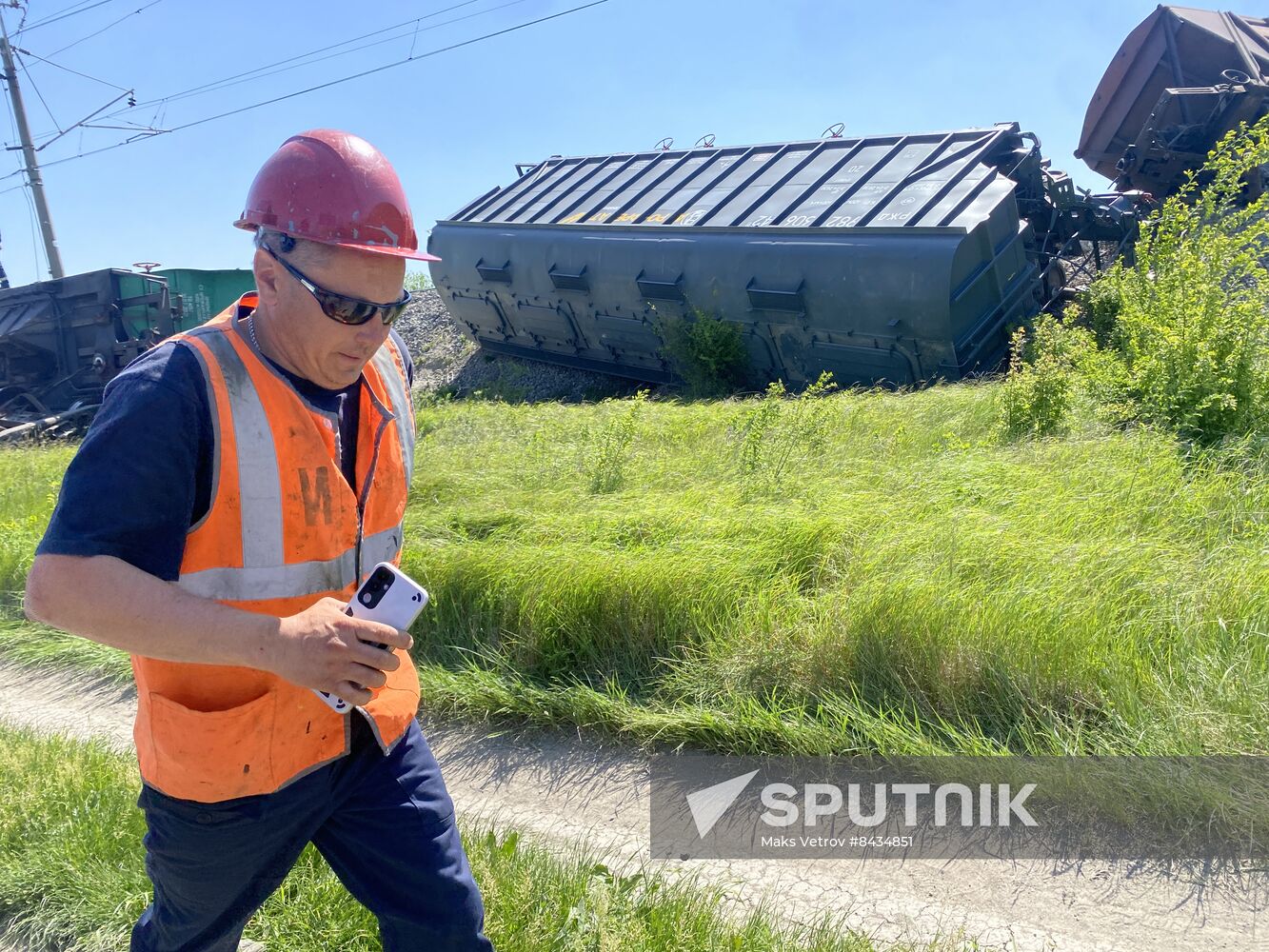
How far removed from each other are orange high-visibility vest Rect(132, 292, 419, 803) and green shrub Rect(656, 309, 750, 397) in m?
9.37

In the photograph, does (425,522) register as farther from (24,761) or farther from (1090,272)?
(1090,272)

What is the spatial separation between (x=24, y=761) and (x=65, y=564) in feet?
9.28

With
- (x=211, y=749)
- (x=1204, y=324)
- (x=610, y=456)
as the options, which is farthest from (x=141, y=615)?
(x=1204, y=324)

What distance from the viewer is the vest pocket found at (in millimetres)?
1898

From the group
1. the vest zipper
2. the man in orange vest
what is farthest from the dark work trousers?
the vest zipper

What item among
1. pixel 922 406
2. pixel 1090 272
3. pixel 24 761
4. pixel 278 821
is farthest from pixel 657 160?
pixel 278 821

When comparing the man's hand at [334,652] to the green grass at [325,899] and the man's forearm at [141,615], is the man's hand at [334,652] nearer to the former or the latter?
the man's forearm at [141,615]

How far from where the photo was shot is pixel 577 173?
14.9m

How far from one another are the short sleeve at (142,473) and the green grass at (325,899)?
58.9 inches

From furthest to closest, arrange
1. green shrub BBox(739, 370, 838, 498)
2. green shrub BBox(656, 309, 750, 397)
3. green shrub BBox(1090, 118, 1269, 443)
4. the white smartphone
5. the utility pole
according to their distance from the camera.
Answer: the utility pole → green shrub BBox(656, 309, 750, 397) → green shrub BBox(739, 370, 838, 498) → green shrub BBox(1090, 118, 1269, 443) → the white smartphone

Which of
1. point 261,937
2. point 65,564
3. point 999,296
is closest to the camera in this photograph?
point 65,564

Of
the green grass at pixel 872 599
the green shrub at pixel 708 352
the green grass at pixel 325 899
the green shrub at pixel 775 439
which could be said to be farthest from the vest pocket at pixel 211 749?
the green shrub at pixel 708 352

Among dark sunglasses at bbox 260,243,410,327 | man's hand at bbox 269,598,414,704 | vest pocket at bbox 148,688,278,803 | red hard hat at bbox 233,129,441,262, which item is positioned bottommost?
vest pocket at bbox 148,688,278,803

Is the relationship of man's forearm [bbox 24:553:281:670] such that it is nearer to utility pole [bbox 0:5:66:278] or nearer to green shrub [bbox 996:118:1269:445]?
green shrub [bbox 996:118:1269:445]
